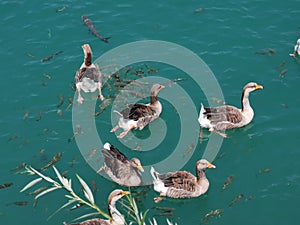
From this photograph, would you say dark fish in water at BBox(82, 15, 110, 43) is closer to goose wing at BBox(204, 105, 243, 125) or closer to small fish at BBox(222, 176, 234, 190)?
goose wing at BBox(204, 105, 243, 125)

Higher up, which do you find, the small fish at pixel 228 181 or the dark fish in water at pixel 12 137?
the dark fish in water at pixel 12 137

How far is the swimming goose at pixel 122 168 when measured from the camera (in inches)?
679

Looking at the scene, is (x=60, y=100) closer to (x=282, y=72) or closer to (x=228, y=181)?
(x=228, y=181)

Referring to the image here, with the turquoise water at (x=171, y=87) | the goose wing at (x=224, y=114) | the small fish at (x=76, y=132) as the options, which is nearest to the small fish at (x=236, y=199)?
the turquoise water at (x=171, y=87)

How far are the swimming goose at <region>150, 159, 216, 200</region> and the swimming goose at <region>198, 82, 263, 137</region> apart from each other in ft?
9.24

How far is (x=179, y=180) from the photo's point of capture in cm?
1683

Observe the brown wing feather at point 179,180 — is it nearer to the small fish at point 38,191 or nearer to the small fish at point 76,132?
the small fish at point 38,191

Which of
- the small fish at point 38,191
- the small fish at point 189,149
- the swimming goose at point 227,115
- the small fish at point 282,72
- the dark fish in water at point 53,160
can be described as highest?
the small fish at point 282,72

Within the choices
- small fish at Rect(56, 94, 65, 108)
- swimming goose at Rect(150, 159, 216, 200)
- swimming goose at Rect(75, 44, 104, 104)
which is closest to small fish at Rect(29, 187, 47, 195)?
swimming goose at Rect(150, 159, 216, 200)

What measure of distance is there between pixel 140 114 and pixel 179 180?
384 cm

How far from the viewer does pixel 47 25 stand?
82.6ft

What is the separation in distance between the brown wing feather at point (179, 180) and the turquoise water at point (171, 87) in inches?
28.8

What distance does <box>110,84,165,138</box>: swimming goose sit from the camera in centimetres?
1944

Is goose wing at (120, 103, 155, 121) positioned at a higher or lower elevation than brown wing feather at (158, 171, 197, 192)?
higher
